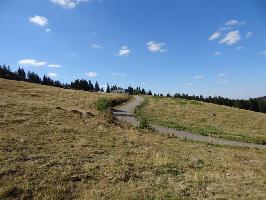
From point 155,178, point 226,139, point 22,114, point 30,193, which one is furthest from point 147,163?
point 226,139

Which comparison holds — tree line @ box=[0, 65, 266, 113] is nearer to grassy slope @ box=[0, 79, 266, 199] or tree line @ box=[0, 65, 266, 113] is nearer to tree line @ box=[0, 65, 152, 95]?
tree line @ box=[0, 65, 152, 95]

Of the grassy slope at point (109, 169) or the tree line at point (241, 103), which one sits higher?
the tree line at point (241, 103)

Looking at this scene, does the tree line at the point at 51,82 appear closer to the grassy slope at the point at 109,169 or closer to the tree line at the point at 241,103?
the tree line at the point at 241,103

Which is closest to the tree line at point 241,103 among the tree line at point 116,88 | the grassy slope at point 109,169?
the tree line at point 116,88

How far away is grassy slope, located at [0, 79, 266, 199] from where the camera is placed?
13.2 meters

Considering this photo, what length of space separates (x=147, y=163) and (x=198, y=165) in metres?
2.98

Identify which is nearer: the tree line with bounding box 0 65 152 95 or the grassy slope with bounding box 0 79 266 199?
A: the grassy slope with bounding box 0 79 266 199

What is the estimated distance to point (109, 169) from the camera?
1600cm

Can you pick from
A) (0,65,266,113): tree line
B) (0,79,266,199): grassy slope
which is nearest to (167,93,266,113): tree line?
(0,65,266,113): tree line

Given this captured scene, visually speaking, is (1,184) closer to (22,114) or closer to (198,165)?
(198,165)

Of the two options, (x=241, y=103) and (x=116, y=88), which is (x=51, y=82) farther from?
(x=241, y=103)

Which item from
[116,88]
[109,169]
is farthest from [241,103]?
[109,169]

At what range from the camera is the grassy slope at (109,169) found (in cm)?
1321

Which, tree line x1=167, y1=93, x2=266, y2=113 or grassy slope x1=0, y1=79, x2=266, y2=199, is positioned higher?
tree line x1=167, y1=93, x2=266, y2=113
